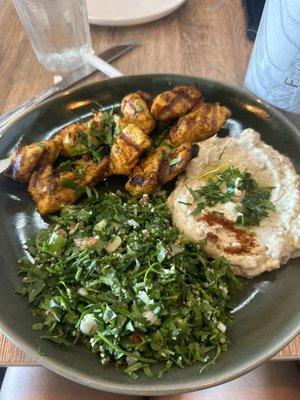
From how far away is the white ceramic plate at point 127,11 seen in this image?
1756mm

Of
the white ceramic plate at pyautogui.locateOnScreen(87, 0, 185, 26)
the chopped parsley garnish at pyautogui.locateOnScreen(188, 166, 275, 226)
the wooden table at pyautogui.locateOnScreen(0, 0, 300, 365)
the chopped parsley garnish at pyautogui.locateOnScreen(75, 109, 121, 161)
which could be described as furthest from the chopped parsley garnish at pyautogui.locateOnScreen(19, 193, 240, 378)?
the white ceramic plate at pyautogui.locateOnScreen(87, 0, 185, 26)

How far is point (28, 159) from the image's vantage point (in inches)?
45.8

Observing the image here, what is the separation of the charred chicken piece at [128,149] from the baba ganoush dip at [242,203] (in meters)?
0.16

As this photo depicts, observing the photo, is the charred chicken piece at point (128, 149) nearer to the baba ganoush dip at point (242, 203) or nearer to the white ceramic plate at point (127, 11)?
the baba ganoush dip at point (242, 203)

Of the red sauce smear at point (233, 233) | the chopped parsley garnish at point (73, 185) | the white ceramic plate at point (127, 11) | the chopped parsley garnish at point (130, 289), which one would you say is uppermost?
the white ceramic plate at point (127, 11)

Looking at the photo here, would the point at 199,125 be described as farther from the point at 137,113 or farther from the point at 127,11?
the point at 127,11

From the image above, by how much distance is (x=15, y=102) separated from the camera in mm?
1514

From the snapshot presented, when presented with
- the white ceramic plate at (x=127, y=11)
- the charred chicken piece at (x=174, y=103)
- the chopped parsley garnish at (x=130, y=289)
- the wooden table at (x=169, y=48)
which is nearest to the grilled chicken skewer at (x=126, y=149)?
the charred chicken piece at (x=174, y=103)

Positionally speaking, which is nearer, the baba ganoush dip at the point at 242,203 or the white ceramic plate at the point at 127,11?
the baba ganoush dip at the point at 242,203

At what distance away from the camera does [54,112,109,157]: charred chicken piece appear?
4.05 ft

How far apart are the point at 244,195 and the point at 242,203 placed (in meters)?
0.04

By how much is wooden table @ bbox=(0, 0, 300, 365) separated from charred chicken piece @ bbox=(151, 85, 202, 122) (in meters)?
0.37

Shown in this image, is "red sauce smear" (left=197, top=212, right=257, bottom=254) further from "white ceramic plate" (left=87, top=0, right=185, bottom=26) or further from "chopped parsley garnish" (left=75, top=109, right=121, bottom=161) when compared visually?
"white ceramic plate" (left=87, top=0, right=185, bottom=26)

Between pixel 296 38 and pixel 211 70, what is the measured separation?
57cm
